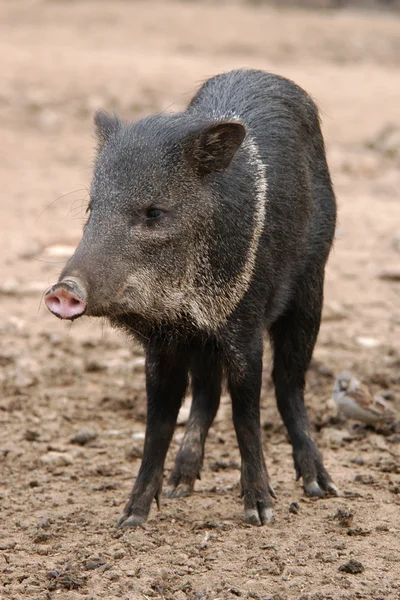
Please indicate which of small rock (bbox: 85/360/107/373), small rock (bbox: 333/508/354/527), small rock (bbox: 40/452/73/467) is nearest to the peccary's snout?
small rock (bbox: 333/508/354/527)

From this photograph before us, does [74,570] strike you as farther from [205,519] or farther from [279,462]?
[279,462]

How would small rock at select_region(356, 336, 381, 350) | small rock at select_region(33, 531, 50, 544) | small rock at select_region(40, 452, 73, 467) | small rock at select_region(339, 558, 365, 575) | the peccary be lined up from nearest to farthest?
small rock at select_region(339, 558, 365, 575), the peccary, small rock at select_region(33, 531, 50, 544), small rock at select_region(40, 452, 73, 467), small rock at select_region(356, 336, 381, 350)

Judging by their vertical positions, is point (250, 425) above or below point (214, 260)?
below

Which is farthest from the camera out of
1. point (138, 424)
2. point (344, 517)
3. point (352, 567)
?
point (138, 424)

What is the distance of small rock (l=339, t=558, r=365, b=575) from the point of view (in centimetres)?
370

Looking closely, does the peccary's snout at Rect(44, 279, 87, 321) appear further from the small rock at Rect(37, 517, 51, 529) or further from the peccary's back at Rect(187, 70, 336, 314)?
the small rock at Rect(37, 517, 51, 529)

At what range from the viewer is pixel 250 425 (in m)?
4.25

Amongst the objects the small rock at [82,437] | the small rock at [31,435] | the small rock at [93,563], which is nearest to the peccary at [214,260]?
the small rock at [93,563]

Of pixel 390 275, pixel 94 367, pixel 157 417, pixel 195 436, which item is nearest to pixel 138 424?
pixel 94 367

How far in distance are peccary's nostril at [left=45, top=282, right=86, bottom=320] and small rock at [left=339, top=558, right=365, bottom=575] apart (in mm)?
1238

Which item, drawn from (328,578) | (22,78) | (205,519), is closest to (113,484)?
(205,519)

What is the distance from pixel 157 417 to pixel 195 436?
1.45 ft

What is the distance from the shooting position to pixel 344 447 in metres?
5.20

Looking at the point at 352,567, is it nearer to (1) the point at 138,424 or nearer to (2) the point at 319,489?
(2) the point at 319,489
